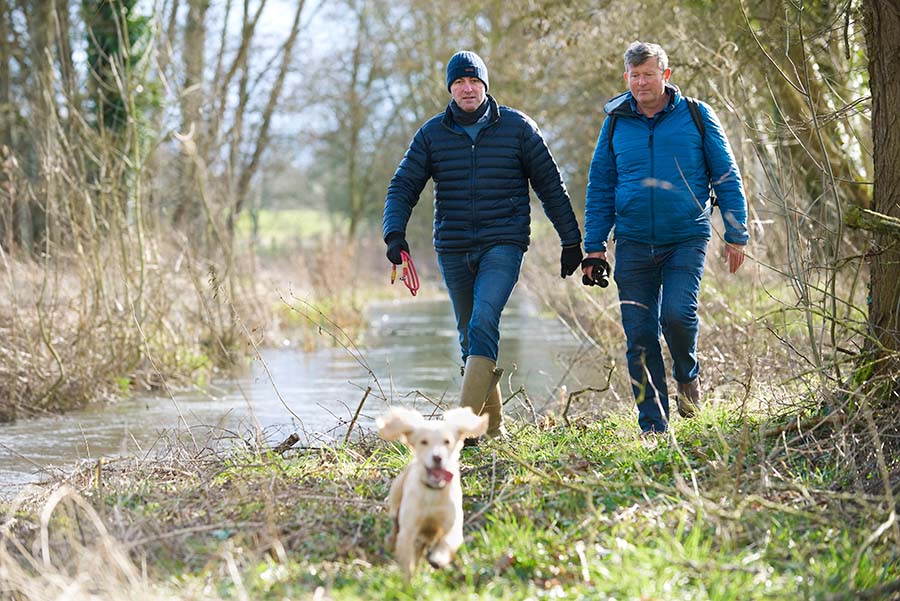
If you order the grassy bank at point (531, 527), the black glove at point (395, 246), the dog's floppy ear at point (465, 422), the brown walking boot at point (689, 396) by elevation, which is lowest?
the grassy bank at point (531, 527)

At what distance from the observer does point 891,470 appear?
190 inches

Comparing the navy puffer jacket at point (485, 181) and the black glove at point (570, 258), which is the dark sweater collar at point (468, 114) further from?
the black glove at point (570, 258)

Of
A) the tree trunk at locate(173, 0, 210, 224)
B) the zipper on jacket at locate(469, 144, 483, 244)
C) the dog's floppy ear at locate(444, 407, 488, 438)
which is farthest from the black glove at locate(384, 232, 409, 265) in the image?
the tree trunk at locate(173, 0, 210, 224)

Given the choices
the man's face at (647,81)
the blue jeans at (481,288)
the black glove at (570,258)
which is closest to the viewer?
the man's face at (647,81)

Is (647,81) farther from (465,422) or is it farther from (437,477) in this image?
(437,477)

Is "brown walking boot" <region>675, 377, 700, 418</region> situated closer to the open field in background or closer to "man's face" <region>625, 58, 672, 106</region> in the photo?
the open field in background

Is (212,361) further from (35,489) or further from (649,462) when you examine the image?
(649,462)

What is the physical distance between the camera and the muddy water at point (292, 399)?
7598 mm

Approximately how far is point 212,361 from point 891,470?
9676mm

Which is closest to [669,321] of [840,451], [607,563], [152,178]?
[840,451]

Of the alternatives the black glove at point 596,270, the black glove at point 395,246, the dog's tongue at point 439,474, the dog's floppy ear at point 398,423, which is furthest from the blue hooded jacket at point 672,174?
the dog's tongue at point 439,474

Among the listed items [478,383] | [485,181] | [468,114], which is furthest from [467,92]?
[478,383]

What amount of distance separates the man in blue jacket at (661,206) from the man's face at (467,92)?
2.40ft

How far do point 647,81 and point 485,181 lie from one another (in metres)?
1.04
